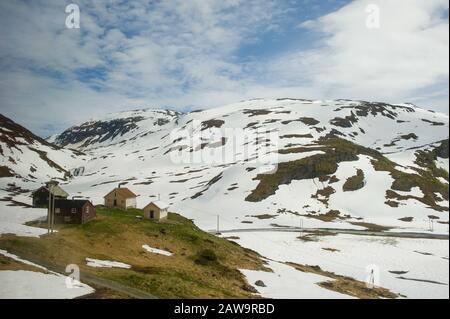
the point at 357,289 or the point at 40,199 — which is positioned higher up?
the point at 40,199

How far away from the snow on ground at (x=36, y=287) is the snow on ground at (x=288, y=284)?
19608mm

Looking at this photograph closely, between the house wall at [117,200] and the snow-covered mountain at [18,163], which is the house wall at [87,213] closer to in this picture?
the snow-covered mountain at [18,163]

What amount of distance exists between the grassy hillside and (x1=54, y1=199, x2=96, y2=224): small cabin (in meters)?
1.77

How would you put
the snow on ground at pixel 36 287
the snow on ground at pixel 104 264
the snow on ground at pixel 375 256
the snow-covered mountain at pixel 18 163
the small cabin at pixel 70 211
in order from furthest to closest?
the snow-covered mountain at pixel 18 163 < the small cabin at pixel 70 211 < the snow on ground at pixel 375 256 < the snow on ground at pixel 104 264 < the snow on ground at pixel 36 287

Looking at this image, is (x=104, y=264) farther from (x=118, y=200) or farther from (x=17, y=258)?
(x=118, y=200)

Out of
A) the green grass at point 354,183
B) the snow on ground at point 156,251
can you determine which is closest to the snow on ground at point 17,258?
the snow on ground at point 156,251

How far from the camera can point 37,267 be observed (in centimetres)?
2905

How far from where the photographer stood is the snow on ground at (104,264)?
35.6 metres

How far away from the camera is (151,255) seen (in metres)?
47.7

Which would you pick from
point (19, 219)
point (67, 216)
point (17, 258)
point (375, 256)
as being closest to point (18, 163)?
point (67, 216)

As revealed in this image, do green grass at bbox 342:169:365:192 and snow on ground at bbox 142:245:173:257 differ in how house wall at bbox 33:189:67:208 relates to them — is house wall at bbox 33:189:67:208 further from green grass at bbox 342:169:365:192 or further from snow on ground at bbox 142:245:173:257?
green grass at bbox 342:169:365:192

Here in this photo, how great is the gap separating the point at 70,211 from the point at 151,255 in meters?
16.9

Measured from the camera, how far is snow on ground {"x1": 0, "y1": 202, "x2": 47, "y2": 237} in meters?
42.6
